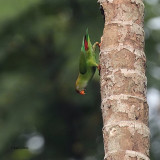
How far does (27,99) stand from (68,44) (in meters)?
1.10

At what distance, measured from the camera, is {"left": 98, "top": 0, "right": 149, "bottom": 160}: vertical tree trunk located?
409 centimetres

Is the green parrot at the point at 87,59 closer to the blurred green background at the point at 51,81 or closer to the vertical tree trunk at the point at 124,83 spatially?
the vertical tree trunk at the point at 124,83

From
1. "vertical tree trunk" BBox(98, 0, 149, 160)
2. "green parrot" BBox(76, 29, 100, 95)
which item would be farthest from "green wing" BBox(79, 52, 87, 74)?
"vertical tree trunk" BBox(98, 0, 149, 160)

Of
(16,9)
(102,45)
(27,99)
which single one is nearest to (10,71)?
(27,99)

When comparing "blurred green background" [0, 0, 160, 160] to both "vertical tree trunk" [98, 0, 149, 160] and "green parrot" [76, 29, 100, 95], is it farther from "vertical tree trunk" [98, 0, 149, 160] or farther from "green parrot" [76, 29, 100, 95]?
"vertical tree trunk" [98, 0, 149, 160]

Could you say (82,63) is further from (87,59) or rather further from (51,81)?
(51,81)

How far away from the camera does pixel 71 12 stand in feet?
38.7

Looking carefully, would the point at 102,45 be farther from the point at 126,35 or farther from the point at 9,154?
the point at 9,154

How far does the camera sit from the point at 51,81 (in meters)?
11.4

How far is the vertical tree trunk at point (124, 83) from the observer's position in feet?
13.4

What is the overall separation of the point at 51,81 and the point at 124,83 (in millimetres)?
7189

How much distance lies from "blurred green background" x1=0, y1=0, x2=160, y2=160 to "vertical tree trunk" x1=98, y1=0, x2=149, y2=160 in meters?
5.68

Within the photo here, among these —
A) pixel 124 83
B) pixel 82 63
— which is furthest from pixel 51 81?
pixel 124 83

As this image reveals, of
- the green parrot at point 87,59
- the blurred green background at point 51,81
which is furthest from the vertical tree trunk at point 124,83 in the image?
the blurred green background at point 51,81
